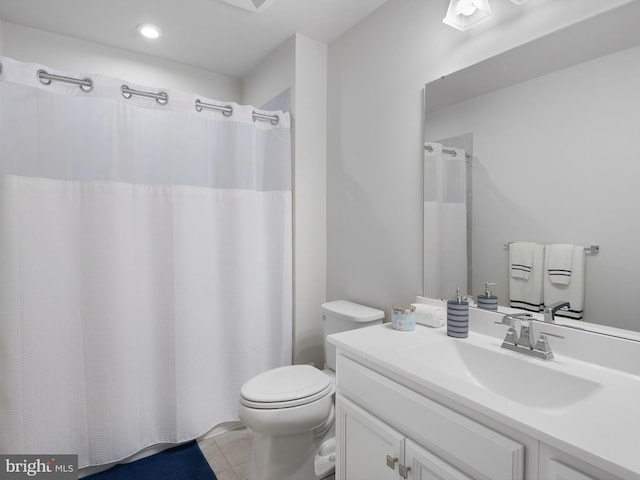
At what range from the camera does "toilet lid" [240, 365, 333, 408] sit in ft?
4.87

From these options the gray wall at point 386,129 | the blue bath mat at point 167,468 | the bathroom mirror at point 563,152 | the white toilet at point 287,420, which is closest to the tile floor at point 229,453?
the blue bath mat at point 167,468

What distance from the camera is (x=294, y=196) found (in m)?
2.27

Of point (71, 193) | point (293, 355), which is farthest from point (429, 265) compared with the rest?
point (71, 193)

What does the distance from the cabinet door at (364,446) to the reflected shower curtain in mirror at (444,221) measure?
0.68 meters

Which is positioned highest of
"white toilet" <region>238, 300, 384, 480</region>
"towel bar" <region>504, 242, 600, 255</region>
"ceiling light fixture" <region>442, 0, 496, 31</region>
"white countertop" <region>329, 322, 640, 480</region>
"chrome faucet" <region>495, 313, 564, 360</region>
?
"ceiling light fixture" <region>442, 0, 496, 31</region>

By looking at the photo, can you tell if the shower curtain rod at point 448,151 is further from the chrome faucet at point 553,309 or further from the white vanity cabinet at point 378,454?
the white vanity cabinet at point 378,454

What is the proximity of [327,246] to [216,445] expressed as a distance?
4.39ft

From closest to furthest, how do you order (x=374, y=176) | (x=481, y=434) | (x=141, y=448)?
1. (x=481, y=434)
2. (x=141, y=448)
3. (x=374, y=176)

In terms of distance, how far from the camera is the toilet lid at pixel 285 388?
1484 mm

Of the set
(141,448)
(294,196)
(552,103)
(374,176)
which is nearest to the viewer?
(552,103)

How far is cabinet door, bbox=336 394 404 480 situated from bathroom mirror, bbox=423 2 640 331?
692mm

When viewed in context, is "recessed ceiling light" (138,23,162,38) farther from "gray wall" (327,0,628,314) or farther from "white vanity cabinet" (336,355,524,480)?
"white vanity cabinet" (336,355,524,480)

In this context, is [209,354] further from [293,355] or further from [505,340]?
[505,340]

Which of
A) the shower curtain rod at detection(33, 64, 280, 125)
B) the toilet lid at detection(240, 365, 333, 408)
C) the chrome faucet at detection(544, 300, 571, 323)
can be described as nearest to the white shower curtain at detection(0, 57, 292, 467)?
the shower curtain rod at detection(33, 64, 280, 125)
